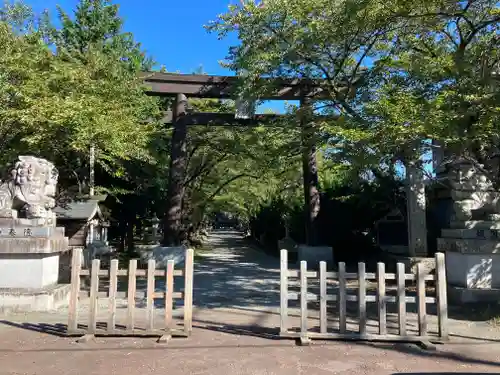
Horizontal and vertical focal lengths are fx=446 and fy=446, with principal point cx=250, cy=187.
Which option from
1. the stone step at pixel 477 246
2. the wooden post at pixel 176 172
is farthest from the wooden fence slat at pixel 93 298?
the wooden post at pixel 176 172

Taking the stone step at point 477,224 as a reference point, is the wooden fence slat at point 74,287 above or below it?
below

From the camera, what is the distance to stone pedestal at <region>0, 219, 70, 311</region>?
7613 millimetres

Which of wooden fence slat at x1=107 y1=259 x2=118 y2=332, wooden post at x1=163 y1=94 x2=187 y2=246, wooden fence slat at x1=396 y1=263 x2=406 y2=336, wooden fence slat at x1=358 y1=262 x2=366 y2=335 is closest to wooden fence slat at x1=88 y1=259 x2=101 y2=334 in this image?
wooden fence slat at x1=107 y1=259 x2=118 y2=332

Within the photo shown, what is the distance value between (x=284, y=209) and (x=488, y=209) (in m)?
15.9

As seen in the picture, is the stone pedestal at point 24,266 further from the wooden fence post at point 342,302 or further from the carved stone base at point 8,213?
the wooden fence post at point 342,302

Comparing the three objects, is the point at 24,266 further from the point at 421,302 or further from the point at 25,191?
the point at 421,302

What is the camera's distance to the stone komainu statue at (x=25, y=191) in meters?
8.02

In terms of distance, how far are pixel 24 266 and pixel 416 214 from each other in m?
10.5

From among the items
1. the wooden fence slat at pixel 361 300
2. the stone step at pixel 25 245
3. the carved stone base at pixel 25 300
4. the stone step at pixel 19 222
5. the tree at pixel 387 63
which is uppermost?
the tree at pixel 387 63

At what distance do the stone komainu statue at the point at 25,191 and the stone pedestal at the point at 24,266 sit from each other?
26cm

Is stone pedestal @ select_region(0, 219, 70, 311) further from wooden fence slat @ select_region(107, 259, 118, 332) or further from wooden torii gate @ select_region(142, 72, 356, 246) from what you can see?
wooden torii gate @ select_region(142, 72, 356, 246)

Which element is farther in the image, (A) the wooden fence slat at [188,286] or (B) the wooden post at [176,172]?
(B) the wooden post at [176,172]

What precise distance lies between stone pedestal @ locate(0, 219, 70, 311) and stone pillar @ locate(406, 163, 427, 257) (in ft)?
32.5

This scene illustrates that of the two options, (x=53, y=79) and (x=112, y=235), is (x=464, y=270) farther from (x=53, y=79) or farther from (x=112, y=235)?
(x=112, y=235)
